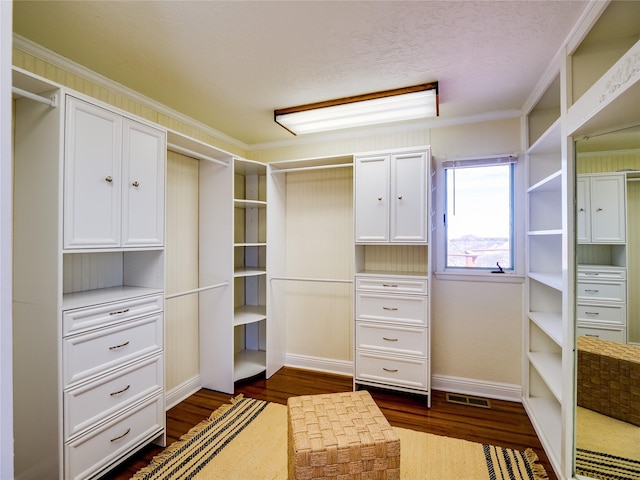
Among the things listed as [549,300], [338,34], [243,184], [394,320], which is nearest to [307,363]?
[394,320]

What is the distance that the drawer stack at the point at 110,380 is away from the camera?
64.1 inches

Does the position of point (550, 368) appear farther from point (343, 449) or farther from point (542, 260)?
point (343, 449)

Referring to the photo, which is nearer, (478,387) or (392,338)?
(392,338)

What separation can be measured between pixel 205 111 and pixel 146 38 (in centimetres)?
101

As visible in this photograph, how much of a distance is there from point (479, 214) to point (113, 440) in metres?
3.29

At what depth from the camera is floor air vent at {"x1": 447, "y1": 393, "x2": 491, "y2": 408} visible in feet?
8.89

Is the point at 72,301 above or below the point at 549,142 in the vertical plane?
below

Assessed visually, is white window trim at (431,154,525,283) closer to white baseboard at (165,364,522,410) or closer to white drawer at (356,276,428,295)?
white drawer at (356,276,428,295)

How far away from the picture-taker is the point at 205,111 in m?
2.75

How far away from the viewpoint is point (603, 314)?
64.8 inches

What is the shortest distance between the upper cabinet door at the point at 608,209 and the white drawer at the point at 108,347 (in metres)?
2.68

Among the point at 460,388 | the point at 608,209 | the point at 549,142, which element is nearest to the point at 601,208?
the point at 608,209

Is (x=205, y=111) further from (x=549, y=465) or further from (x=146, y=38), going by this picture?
(x=549, y=465)

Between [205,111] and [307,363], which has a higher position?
[205,111]
